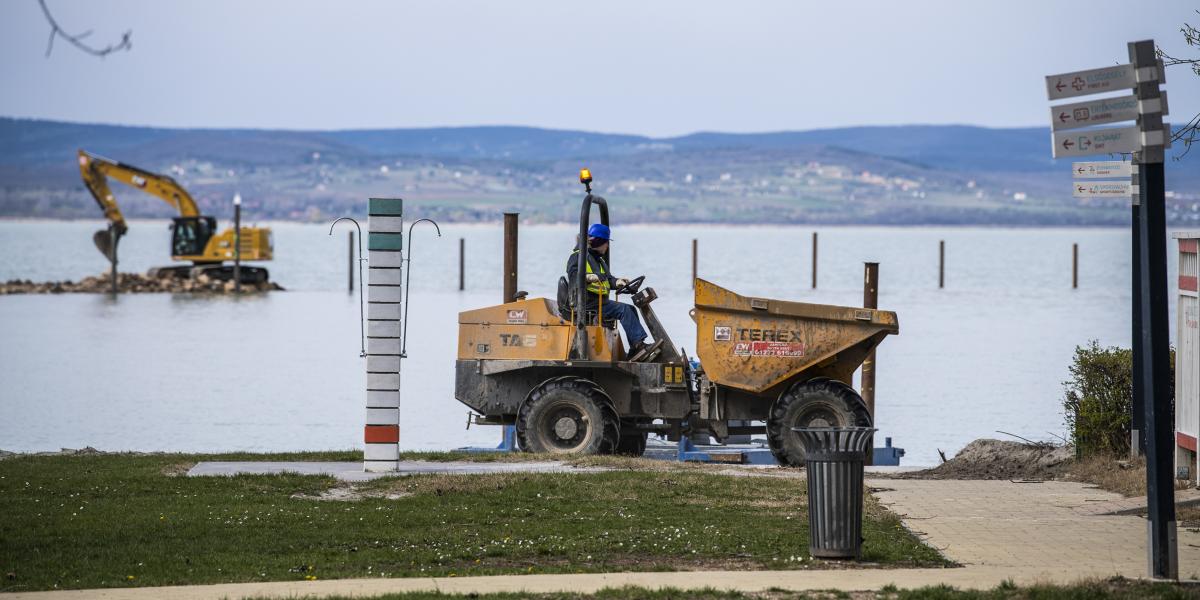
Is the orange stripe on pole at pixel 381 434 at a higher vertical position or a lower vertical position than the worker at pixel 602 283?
lower

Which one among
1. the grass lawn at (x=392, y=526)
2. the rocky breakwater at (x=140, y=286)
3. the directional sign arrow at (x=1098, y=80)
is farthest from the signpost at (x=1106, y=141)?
the rocky breakwater at (x=140, y=286)

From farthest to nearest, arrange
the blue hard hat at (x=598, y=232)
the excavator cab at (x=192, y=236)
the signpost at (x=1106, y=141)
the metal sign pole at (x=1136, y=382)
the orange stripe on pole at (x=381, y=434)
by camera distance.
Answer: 1. the excavator cab at (x=192, y=236)
2. the blue hard hat at (x=598, y=232)
3. the orange stripe on pole at (x=381, y=434)
4. the metal sign pole at (x=1136, y=382)
5. the signpost at (x=1106, y=141)

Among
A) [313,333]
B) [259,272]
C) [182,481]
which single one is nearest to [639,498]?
[182,481]

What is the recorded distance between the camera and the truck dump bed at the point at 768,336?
732 inches

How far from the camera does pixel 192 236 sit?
7425 centimetres

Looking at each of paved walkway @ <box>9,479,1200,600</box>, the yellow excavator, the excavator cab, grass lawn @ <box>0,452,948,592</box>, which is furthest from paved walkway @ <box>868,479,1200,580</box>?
the excavator cab

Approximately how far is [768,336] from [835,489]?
6924 mm

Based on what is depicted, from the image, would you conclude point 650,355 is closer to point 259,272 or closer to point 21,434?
point 21,434

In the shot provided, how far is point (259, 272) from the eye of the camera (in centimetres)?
7819

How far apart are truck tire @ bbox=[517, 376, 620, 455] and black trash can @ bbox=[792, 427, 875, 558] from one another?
7.49m

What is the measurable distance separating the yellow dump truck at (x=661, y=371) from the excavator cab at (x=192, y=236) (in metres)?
55.3

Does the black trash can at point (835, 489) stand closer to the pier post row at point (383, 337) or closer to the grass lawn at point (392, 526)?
the grass lawn at point (392, 526)

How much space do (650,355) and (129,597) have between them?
9.65 m

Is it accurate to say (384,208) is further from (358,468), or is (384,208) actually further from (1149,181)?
(1149,181)
